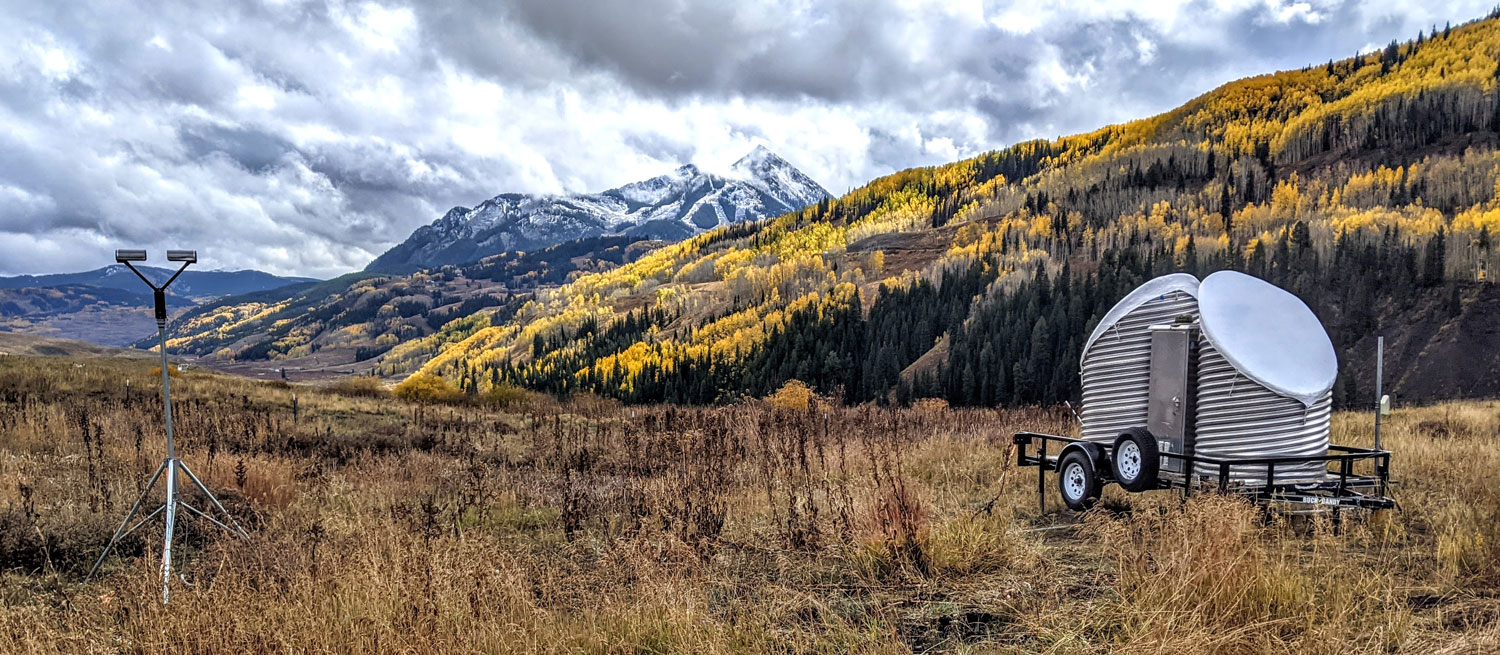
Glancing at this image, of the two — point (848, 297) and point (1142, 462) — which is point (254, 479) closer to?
point (1142, 462)

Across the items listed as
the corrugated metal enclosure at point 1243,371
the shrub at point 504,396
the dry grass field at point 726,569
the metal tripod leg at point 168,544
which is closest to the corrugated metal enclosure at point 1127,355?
the corrugated metal enclosure at point 1243,371

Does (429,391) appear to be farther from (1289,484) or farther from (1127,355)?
(1289,484)

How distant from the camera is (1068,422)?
21844 millimetres

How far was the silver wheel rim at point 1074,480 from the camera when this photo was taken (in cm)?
840

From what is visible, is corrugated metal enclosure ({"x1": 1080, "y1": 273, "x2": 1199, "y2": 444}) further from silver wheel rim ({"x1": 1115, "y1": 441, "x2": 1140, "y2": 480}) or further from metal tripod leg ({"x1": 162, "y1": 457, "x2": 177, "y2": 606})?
metal tripod leg ({"x1": 162, "y1": 457, "x2": 177, "y2": 606})

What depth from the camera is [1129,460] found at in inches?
318

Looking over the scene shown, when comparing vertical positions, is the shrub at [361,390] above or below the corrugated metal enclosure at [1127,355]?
below

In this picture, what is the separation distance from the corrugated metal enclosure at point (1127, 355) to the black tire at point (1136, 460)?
59 centimetres

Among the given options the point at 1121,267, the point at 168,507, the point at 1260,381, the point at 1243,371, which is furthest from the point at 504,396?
the point at 1121,267

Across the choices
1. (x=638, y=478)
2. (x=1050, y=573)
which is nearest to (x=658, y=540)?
(x=1050, y=573)

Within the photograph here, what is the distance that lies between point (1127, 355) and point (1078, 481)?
1719 millimetres

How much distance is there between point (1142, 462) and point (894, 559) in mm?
3706

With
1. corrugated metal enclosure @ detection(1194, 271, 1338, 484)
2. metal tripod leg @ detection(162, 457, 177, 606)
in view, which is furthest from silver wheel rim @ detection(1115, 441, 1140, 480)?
metal tripod leg @ detection(162, 457, 177, 606)

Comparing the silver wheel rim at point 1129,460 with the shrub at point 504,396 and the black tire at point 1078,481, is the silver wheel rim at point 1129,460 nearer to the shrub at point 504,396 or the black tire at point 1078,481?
the black tire at point 1078,481
